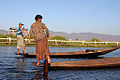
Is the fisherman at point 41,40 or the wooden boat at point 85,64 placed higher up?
the fisherman at point 41,40

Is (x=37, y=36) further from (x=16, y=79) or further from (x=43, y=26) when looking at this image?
(x=16, y=79)

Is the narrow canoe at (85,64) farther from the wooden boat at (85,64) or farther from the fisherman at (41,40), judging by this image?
the fisherman at (41,40)

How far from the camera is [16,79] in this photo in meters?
6.19

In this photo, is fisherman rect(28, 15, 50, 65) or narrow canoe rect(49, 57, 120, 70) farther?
narrow canoe rect(49, 57, 120, 70)

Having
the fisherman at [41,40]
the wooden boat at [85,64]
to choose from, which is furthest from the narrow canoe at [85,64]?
the fisherman at [41,40]

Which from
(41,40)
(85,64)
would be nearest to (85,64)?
(85,64)

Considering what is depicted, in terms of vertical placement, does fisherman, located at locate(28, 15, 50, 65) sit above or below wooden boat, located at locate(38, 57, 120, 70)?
above

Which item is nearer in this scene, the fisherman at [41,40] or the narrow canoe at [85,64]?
the fisherman at [41,40]

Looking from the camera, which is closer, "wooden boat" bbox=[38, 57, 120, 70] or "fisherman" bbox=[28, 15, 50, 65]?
"fisherman" bbox=[28, 15, 50, 65]

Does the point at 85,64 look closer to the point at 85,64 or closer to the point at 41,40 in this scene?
the point at 85,64

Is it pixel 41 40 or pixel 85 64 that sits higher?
pixel 41 40

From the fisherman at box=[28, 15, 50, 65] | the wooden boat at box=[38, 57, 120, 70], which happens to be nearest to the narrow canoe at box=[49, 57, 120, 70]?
the wooden boat at box=[38, 57, 120, 70]

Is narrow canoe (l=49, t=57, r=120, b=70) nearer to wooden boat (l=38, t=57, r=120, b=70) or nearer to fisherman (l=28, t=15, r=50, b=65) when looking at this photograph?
wooden boat (l=38, t=57, r=120, b=70)

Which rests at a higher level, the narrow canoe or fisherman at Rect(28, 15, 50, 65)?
fisherman at Rect(28, 15, 50, 65)
